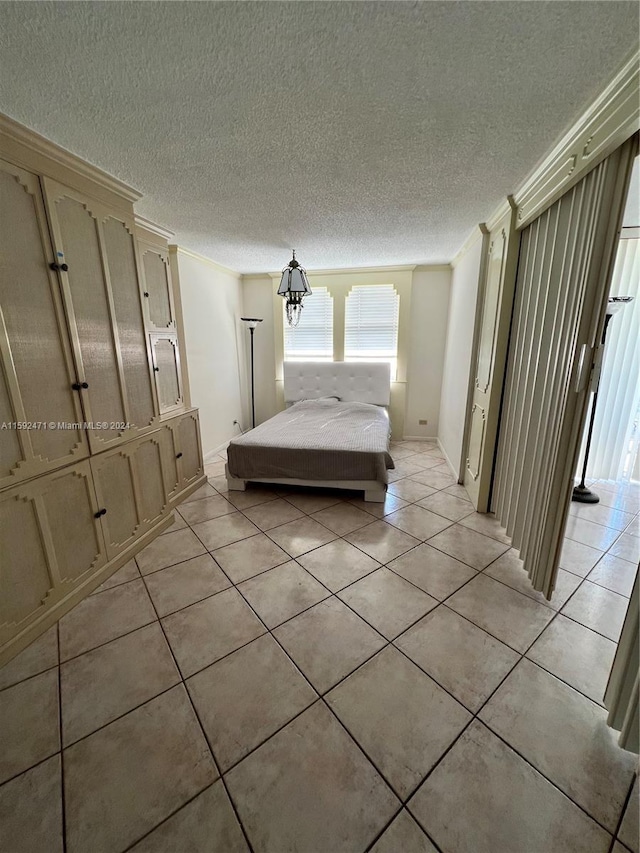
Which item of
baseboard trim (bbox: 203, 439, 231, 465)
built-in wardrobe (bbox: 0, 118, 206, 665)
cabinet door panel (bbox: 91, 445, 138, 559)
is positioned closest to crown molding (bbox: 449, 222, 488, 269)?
built-in wardrobe (bbox: 0, 118, 206, 665)

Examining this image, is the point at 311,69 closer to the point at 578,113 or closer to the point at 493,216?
the point at 578,113

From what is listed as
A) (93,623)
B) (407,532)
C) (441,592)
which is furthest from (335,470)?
(93,623)

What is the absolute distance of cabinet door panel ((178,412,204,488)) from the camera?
3021mm

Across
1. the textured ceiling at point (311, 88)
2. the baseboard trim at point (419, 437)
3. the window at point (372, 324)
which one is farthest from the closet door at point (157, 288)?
the baseboard trim at point (419, 437)

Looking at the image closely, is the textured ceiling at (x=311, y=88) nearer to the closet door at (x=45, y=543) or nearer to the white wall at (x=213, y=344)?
the white wall at (x=213, y=344)

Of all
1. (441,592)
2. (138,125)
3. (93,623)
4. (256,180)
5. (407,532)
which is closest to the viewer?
(138,125)

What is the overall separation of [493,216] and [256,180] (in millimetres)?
1917

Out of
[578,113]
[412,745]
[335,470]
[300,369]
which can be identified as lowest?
[412,745]

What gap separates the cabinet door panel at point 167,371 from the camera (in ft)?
8.74

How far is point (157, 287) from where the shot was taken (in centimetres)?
269

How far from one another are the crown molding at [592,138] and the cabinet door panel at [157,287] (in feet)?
8.86

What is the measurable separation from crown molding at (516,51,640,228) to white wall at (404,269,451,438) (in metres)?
2.55

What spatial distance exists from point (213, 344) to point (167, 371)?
1.54m

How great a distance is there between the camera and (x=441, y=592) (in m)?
1.93
